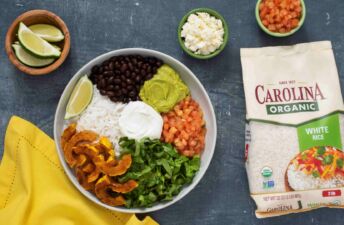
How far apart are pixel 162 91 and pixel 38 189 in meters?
0.41

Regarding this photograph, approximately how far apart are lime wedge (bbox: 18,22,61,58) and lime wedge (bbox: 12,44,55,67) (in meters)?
0.02

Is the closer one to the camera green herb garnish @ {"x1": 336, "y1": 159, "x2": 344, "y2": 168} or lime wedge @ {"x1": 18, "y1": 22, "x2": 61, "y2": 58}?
lime wedge @ {"x1": 18, "y1": 22, "x2": 61, "y2": 58}

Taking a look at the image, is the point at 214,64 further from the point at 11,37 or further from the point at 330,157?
the point at 11,37

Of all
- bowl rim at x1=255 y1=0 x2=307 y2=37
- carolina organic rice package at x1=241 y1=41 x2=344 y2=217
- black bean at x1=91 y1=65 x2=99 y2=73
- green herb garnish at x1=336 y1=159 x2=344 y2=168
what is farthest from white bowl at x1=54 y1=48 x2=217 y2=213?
green herb garnish at x1=336 y1=159 x2=344 y2=168

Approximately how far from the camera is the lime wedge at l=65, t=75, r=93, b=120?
1289mm

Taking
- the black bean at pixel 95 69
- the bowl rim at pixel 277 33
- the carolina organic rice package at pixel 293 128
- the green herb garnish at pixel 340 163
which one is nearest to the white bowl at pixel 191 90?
the black bean at pixel 95 69

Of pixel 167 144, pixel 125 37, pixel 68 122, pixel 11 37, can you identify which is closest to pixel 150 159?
pixel 167 144

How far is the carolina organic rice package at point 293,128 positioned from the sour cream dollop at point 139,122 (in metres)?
0.26

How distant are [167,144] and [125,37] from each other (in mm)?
316

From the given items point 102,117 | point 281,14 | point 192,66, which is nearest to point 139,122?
point 102,117

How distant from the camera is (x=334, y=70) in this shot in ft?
4.55

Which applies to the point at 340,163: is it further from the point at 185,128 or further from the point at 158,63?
the point at 158,63

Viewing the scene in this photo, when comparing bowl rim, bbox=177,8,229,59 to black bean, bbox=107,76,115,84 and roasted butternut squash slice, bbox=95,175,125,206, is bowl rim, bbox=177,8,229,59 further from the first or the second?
roasted butternut squash slice, bbox=95,175,125,206

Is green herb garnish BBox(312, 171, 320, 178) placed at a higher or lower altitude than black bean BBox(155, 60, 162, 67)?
lower
